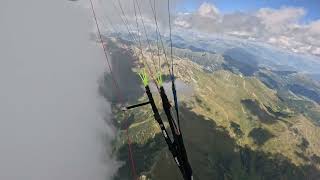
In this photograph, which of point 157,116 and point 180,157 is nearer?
point 180,157

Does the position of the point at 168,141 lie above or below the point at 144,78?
below

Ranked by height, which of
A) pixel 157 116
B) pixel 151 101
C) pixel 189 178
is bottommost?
pixel 189 178

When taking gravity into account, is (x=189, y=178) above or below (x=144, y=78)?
below

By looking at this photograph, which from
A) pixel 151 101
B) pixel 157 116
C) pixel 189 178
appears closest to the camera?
pixel 189 178

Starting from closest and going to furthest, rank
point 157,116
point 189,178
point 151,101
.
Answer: point 189,178 < point 151,101 < point 157,116

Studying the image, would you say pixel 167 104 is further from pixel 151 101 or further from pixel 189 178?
pixel 189 178

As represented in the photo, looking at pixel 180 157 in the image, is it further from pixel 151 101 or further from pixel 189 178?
pixel 151 101

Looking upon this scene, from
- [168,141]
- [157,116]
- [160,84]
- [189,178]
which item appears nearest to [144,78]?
[160,84]

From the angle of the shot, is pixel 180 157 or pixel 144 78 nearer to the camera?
pixel 180 157

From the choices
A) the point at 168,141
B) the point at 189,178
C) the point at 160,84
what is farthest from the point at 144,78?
the point at 189,178
